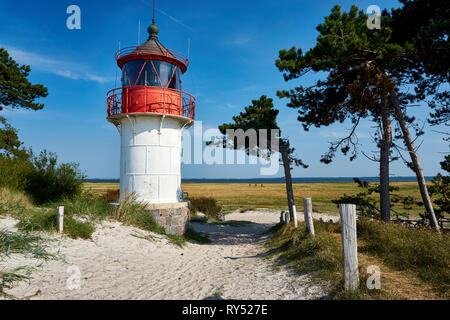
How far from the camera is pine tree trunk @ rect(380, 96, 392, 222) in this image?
35.9ft

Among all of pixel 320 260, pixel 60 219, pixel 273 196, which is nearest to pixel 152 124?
pixel 60 219

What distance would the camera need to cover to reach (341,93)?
40.3ft

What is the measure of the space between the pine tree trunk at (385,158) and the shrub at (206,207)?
45.7 feet

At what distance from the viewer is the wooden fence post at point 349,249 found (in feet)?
15.7

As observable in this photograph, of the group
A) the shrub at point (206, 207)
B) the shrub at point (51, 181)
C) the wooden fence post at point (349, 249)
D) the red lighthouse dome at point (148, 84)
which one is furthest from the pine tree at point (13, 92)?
the wooden fence post at point (349, 249)

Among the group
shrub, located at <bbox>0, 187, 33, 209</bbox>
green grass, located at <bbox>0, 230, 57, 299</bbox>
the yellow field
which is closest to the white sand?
green grass, located at <bbox>0, 230, 57, 299</bbox>

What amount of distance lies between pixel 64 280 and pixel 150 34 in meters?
12.2

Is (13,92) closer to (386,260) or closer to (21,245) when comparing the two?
(21,245)

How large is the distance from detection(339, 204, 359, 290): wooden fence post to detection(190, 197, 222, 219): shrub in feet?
59.0

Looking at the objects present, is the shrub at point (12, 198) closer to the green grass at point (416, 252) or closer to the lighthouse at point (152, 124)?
the lighthouse at point (152, 124)

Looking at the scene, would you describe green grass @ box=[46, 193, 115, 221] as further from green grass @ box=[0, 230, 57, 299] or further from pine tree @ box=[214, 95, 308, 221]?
pine tree @ box=[214, 95, 308, 221]

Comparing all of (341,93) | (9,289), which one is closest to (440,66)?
(341,93)
